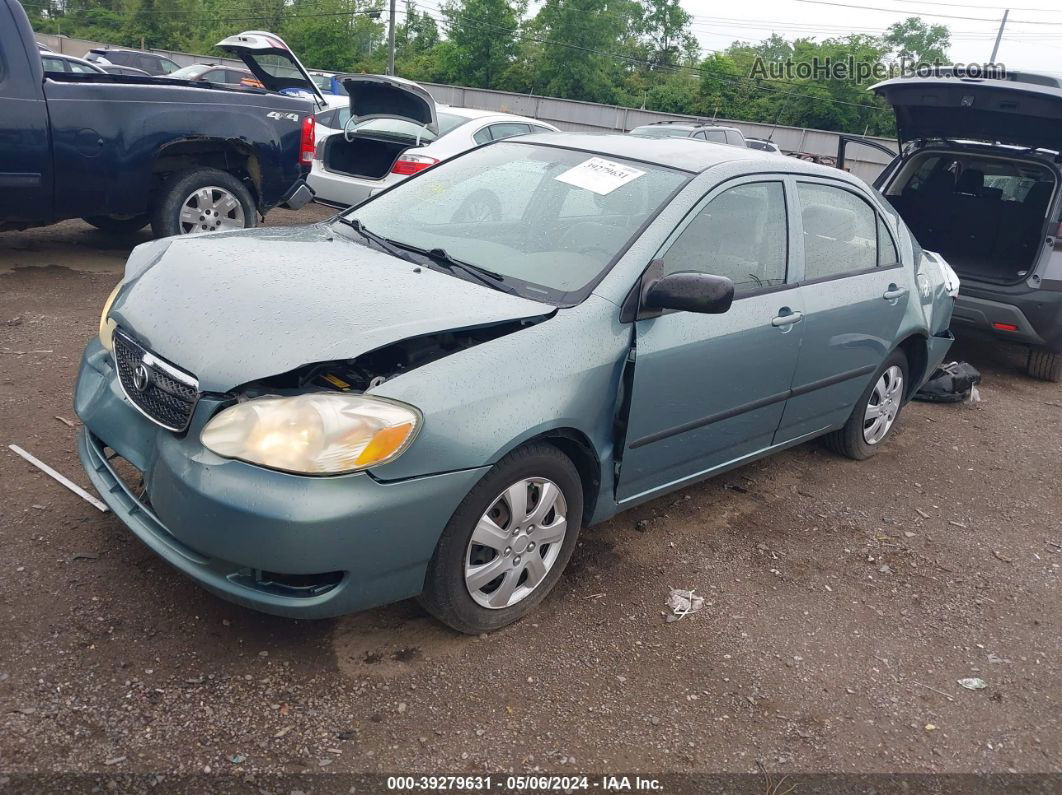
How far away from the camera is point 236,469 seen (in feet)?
7.84

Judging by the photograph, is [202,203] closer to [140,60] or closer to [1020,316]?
[1020,316]

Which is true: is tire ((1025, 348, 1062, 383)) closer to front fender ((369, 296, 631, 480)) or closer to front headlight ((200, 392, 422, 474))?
front fender ((369, 296, 631, 480))

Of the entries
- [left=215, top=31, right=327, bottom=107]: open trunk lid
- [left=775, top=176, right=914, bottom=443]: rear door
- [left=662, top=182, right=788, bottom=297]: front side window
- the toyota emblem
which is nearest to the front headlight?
the toyota emblem

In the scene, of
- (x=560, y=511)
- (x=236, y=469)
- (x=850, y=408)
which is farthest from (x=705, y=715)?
(x=850, y=408)

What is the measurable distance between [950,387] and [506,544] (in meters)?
4.76

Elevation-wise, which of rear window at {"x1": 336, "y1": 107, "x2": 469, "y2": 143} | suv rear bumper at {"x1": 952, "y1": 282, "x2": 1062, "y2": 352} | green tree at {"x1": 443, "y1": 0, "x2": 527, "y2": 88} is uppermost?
green tree at {"x1": 443, "y1": 0, "x2": 527, "y2": 88}

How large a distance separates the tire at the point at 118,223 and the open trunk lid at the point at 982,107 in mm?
6438

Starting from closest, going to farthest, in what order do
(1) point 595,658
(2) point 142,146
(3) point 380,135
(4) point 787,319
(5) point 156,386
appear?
(5) point 156,386 < (1) point 595,658 < (4) point 787,319 < (2) point 142,146 < (3) point 380,135

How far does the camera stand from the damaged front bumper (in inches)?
92.7

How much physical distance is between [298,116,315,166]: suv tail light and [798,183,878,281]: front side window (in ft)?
16.0

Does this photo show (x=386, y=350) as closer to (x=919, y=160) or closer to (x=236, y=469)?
(x=236, y=469)

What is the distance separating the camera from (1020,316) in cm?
650

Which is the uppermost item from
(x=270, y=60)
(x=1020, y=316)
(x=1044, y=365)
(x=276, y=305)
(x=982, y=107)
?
(x=982, y=107)

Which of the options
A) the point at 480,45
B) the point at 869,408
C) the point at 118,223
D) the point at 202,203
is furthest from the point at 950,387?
the point at 480,45
